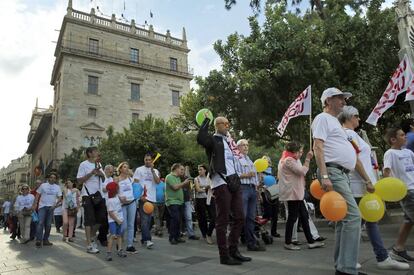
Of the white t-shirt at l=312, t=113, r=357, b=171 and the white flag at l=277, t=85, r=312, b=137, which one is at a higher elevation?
the white flag at l=277, t=85, r=312, b=137

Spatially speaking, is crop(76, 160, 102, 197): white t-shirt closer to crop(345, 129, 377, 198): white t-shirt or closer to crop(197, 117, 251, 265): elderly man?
crop(197, 117, 251, 265): elderly man

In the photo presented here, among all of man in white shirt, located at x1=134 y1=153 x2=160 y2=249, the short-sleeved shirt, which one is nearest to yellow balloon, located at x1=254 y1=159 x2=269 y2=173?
the short-sleeved shirt

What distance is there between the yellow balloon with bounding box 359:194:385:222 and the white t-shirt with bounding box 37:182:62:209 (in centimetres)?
811

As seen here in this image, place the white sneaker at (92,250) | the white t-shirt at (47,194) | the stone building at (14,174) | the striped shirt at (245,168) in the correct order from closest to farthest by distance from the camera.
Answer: the striped shirt at (245,168) < the white sneaker at (92,250) < the white t-shirt at (47,194) < the stone building at (14,174)

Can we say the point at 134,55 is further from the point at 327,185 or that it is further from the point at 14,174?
the point at 14,174

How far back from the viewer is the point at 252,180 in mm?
7344

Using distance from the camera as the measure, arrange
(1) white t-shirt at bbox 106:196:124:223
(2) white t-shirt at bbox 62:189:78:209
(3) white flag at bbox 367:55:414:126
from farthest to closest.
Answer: (2) white t-shirt at bbox 62:189:78:209 < (3) white flag at bbox 367:55:414:126 < (1) white t-shirt at bbox 106:196:124:223

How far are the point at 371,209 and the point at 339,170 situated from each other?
2.14ft

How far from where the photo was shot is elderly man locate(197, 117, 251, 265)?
548cm

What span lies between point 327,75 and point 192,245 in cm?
646

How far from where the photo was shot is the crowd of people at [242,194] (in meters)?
4.38

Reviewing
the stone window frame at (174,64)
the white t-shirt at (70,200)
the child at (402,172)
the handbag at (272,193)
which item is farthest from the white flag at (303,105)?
the stone window frame at (174,64)

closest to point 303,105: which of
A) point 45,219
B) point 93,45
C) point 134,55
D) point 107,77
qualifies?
point 45,219

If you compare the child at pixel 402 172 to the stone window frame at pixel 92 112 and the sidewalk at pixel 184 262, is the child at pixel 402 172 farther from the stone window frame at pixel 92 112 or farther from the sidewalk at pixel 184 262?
the stone window frame at pixel 92 112
